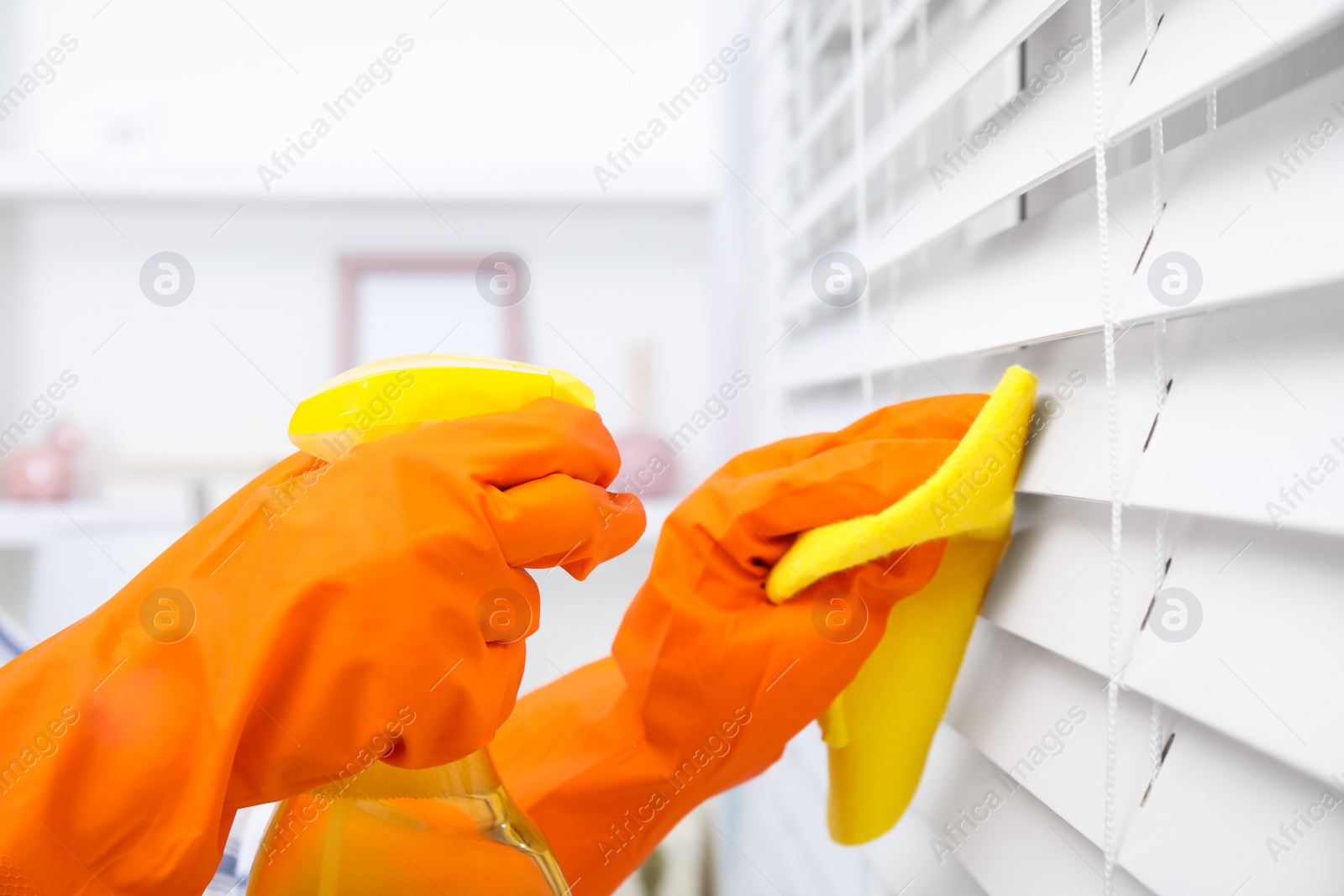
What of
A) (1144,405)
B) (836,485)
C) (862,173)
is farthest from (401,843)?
(862,173)

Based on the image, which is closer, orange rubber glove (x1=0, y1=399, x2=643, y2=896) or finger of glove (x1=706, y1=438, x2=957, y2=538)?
orange rubber glove (x1=0, y1=399, x2=643, y2=896)

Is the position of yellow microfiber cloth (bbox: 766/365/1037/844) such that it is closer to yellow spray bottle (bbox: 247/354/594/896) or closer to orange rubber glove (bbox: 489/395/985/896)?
orange rubber glove (bbox: 489/395/985/896)

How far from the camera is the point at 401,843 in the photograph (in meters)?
0.39

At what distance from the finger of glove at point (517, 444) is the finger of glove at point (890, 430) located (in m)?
0.13

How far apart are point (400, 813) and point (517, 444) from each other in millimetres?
A: 167

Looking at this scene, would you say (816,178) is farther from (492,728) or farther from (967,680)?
(492,728)

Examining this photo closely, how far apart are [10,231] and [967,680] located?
1726 millimetres

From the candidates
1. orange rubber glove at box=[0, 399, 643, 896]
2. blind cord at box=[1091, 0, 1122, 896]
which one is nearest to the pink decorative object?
orange rubber glove at box=[0, 399, 643, 896]

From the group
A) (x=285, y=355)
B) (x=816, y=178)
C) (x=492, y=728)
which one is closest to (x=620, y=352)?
(x=285, y=355)

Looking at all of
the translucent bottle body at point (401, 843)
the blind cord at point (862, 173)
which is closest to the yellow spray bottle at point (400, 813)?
A: the translucent bottle body at point (401, 843)

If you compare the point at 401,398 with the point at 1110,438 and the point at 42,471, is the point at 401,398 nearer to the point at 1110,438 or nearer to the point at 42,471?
the point at 1110,438

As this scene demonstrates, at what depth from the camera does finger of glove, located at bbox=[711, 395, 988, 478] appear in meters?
0.47

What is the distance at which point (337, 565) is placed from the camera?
0.34 metres

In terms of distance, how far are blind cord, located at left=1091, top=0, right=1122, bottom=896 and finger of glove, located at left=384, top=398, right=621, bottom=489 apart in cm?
22
